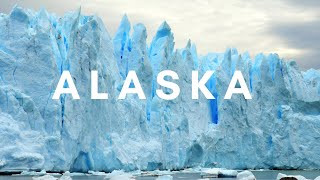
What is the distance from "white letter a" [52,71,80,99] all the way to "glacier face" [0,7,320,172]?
0.86ft

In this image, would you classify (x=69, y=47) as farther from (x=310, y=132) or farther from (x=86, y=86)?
(x=310, y=132)

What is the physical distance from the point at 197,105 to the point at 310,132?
818 centimetres

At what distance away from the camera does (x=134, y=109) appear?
2792 cm

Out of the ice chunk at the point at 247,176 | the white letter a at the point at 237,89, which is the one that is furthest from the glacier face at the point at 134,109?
the ice chunk at the point at 247,176

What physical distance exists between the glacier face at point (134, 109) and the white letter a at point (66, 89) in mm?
262

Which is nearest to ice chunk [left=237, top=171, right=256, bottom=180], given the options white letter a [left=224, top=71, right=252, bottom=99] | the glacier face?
the glacier face

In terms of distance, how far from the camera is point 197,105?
33531 mm

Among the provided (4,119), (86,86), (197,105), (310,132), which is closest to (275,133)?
(310,132)

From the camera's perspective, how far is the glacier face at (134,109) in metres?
24.0

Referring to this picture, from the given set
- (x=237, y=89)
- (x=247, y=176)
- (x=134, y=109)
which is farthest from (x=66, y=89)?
(x=237, y=89)

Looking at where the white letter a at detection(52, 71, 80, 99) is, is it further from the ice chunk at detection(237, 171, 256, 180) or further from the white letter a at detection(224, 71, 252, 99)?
the white letter a at detection(224, 71, 252, 99)

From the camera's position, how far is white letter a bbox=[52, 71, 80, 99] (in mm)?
24500

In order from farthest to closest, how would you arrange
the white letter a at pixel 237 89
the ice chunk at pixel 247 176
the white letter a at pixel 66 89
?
the white letter a at pixel 237 89, the white letter a at pixel 66 89, the ice chunk at pixel 247 176

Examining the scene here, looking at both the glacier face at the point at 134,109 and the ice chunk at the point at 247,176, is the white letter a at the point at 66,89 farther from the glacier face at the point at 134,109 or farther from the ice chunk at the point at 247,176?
the ice chunk at the point at 247,176
